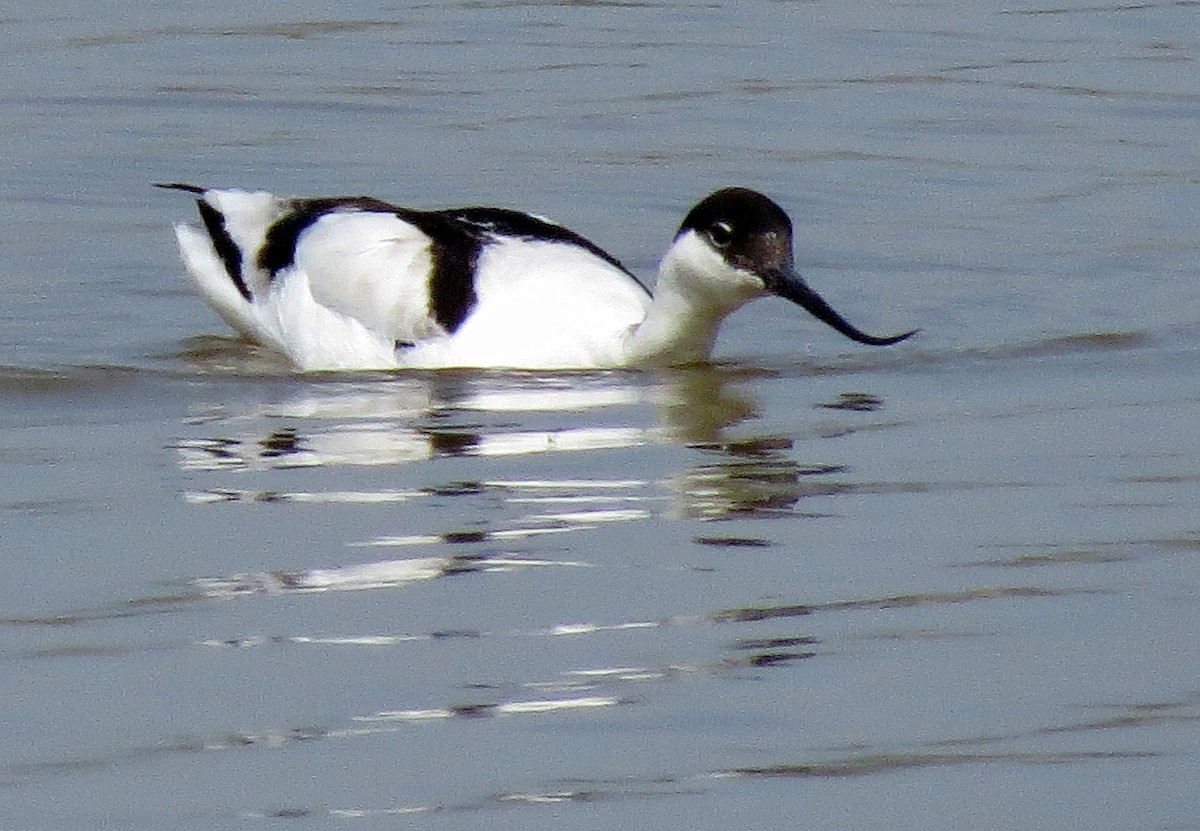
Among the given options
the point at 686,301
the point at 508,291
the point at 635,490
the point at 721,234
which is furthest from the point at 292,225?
the point at 635,490

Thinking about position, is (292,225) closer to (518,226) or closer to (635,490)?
(518,226)

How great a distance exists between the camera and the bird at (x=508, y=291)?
891 cm

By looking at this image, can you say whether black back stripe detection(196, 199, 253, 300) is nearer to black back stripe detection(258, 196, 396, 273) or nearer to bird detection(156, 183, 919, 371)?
black back stripe detection(258, 196, 396, 273)

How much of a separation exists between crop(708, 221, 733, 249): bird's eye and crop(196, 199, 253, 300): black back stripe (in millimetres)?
1878

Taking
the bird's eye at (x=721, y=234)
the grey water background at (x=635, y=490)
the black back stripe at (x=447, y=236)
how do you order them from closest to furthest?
the grey water background at (x=635, y=490), the bird's eye at (x=721, y=234), the black back stripe at (x=447, y=236)

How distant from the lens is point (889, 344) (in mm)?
9102

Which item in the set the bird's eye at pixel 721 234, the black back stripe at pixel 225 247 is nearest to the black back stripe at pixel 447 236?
the black back stripe at pixel 225 247

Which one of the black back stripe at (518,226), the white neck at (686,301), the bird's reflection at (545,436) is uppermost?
the black back stripe at (518,226)

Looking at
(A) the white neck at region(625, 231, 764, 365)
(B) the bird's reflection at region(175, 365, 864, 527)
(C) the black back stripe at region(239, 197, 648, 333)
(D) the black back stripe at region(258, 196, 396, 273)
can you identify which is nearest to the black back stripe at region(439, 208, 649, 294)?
(C) the black back stripe at region(239, 197, 648, 333)

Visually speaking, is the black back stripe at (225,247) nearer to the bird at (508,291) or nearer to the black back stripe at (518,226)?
the bird at (508,291)

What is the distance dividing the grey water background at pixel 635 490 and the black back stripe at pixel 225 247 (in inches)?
11.3

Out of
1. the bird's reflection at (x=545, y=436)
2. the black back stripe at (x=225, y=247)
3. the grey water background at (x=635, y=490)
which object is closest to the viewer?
the grey water background at (x=635, y=490)

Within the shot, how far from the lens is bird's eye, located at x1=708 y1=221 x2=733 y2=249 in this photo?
888 cm

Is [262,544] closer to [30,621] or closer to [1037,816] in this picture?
[30,621]
